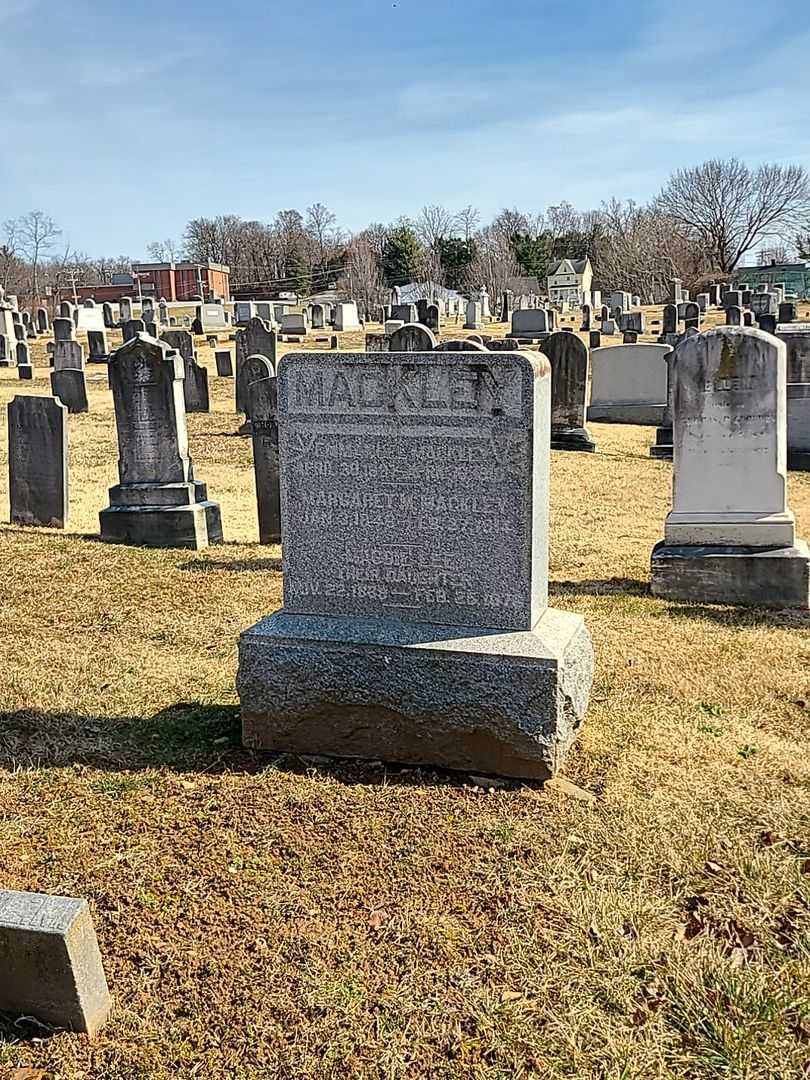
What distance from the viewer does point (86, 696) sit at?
500 centimetres

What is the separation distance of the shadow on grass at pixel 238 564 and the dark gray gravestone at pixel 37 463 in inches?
95.0

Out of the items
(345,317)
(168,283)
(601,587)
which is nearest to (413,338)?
(601,587)

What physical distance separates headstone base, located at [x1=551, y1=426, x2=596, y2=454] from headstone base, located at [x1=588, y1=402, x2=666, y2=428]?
146 inches

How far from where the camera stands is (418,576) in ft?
13.7

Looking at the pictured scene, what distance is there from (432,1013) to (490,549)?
6.21ft

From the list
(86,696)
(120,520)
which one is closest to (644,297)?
(120,520)

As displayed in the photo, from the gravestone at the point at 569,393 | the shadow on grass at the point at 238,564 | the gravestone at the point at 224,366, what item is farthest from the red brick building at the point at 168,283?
the shadow on grass at the point at 238,564

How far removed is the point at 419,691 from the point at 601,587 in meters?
3.73

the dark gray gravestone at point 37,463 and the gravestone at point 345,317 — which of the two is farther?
the gravestone at point 345,317

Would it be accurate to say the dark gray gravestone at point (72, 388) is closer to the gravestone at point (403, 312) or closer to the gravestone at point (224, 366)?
the gravestone at point (224, 366)

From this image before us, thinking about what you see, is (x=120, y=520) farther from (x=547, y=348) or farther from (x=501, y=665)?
(x=547, y=348)

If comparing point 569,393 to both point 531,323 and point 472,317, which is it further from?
point 472,317

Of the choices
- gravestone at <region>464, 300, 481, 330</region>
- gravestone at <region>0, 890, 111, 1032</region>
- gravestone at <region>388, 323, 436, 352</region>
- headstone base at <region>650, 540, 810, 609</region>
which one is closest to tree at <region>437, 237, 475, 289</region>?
gravestone at <region>464, 300, 481, 330</region>

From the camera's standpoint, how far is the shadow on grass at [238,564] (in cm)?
806
